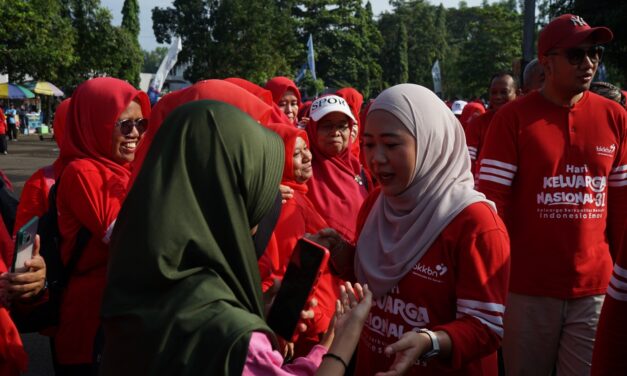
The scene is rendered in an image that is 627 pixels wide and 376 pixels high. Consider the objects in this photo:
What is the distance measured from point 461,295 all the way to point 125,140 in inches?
81.8

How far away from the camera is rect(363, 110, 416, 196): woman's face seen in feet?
7.88

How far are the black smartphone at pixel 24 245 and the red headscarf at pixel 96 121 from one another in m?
0.88

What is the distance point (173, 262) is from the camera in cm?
161

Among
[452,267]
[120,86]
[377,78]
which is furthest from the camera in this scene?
[377,78]

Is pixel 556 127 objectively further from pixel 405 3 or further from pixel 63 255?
pixel 405 3

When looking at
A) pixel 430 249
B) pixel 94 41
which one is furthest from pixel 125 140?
pixel 94 41

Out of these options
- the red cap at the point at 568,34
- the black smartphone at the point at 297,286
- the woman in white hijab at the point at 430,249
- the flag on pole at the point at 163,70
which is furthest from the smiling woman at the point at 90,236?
the flag on pole at the point at 163,70

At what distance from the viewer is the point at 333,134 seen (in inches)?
180

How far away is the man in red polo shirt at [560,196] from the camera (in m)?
3.29

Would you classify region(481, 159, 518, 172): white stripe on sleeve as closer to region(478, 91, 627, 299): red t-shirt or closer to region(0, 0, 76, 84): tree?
region(478, 91, 627, 299): red t-shirt

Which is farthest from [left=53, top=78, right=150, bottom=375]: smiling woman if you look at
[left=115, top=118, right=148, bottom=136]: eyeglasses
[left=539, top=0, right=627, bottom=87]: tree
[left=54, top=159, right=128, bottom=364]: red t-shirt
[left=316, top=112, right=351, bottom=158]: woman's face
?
[left=539, top=0, right=627, bottom=87]: tree

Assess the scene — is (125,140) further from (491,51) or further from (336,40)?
(336,40)

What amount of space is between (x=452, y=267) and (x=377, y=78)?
7215 cm

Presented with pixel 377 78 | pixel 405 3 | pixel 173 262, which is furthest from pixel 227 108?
pixel 405 3
